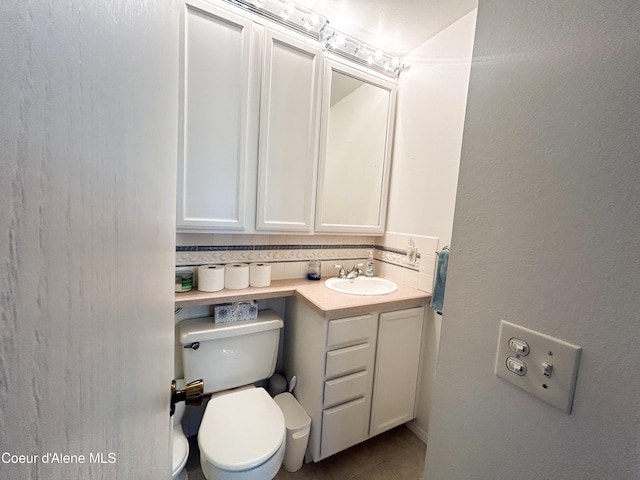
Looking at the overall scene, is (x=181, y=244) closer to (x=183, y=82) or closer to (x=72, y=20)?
(x=183, y=82)

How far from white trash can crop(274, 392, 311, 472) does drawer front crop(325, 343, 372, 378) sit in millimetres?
292

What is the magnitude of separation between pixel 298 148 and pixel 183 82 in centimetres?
64

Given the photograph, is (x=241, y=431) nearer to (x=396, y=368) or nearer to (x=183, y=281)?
(x=183, y=281)

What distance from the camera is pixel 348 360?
133 centimetres

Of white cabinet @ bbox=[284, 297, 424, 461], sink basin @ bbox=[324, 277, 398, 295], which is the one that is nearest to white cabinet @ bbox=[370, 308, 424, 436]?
white cabinet @ bbox=[284, 297, 424, 461]

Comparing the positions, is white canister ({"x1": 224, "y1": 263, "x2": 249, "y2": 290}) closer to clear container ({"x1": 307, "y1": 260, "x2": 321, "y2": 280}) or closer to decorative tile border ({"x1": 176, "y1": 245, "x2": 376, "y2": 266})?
decorative tile border ({"x1": 176, "y1": 245, "x2": 376, "y2": 266})

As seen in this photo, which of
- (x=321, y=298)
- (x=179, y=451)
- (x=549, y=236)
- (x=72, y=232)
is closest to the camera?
(x=72, y=232)

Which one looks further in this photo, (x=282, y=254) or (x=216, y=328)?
(x=282, y=254)

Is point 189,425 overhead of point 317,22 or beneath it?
beneath

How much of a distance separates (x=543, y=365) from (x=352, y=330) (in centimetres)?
94

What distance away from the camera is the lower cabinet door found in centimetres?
132

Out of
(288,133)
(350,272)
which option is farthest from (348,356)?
(288,133)

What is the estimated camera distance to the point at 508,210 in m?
0.50

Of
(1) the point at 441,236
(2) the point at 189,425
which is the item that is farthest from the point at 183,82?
(2) the point at 189,425
